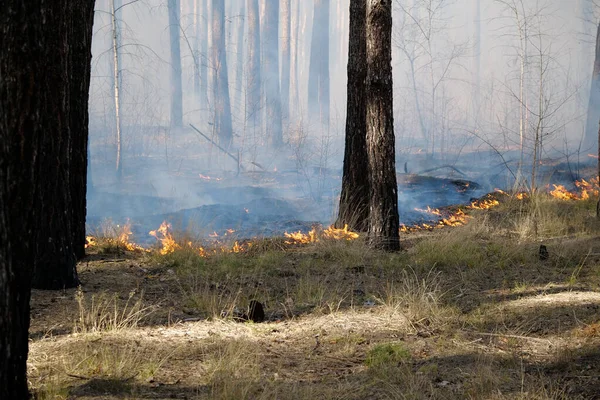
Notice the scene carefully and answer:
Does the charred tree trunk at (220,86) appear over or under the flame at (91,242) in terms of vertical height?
over

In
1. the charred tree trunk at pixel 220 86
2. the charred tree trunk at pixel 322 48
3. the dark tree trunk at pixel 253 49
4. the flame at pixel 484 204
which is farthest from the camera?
the charred tree trunk at pixel 322 48

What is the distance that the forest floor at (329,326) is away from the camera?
3.45m

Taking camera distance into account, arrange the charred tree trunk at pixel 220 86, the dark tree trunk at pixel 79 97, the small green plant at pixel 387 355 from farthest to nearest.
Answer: the charred tree trunk at pixel 220 86
the dark tree trunk at pixel 79 97
the small green plant at pixel 387 355

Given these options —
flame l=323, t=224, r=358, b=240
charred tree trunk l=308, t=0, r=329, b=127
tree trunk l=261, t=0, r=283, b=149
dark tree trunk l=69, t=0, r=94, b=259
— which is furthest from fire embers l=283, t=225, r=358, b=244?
charred tree trunk l=308, t=0, r=329, b=127

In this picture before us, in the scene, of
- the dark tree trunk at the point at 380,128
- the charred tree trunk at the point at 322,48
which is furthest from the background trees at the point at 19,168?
the charred tree trunk at the point at 322,48

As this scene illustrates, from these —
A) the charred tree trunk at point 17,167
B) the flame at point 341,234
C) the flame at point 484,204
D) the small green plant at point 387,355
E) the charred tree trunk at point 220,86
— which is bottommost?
the small green plant at point 387,355

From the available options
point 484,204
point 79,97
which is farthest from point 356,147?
point 484,204

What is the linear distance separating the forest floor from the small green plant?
0.01 metres

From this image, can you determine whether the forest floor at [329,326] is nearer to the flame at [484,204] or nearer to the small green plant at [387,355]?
the small green plant at [387,355]

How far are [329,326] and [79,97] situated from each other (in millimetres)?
3541

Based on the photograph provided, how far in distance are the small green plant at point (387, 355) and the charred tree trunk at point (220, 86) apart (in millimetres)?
21923

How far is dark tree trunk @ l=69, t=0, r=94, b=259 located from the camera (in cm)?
625

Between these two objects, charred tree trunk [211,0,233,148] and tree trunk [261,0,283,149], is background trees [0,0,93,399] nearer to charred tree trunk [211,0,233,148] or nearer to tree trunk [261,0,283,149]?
charred tree trunk [211,0,233,148]

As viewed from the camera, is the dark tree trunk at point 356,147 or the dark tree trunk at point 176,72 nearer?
the dark tree trunk at point 356,147
